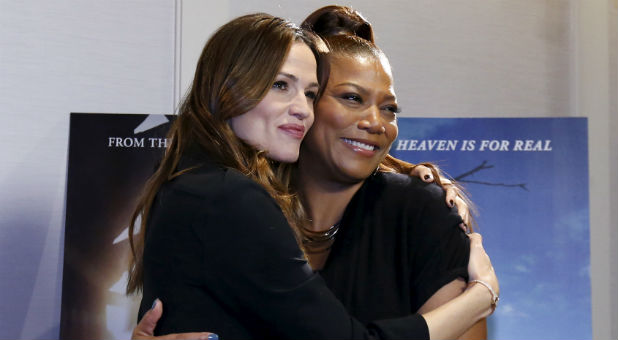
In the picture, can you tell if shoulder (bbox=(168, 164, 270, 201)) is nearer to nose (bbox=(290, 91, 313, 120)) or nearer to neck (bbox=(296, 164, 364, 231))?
nose (bbox=(290, 91, 313, 120))

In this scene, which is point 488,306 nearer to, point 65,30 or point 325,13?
point 325,13

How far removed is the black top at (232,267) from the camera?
1542mm

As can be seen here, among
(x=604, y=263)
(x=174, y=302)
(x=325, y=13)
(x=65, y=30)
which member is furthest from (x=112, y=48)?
(x=604, y=263)

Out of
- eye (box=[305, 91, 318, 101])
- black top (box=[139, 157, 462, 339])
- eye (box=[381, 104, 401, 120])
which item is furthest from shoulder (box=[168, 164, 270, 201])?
eye (box=[381, 104, 401, 120])

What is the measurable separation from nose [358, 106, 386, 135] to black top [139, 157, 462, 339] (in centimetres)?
56

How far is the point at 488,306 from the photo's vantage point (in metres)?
1.89

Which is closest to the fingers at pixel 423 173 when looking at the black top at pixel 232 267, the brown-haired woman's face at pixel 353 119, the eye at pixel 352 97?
the brown-haired woman's face at pixel 353 119

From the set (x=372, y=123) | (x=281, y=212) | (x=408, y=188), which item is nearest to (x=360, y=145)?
(x=372, y=123)

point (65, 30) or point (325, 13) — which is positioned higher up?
point (65, 30)

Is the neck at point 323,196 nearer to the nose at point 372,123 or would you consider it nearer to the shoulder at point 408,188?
the shoulder at point 408,188

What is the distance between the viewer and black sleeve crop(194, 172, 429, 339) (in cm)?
154

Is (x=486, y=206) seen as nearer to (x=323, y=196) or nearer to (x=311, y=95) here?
(x=323, y=196)

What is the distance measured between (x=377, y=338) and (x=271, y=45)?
0.71 m

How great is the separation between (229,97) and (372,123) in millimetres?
496
